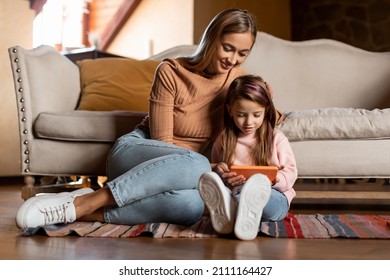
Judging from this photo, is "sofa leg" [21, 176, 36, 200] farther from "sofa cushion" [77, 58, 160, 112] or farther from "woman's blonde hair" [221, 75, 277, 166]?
"woman's blonde hair" [221, 75, 277, 166]

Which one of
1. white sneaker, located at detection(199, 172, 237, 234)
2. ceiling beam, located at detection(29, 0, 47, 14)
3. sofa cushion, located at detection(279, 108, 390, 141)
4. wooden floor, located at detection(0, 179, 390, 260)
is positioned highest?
ceiling beam, located at detection(29, 0, 47, 14)

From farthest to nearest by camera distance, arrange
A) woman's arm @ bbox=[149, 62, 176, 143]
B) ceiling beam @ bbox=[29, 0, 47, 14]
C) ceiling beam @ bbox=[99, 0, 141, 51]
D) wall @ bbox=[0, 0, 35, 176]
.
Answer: ceiling beam @ bbox=[99, 0, 141, 51] → ceiling beam @ bbox=[29, 0, 47, 14] → wall @ bbox=[0, 0, 35, 176] → woman's arm @ bbox=[149, 62, 176, 143]

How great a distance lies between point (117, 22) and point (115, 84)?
6.64ft

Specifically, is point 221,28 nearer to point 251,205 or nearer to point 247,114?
point 247,114

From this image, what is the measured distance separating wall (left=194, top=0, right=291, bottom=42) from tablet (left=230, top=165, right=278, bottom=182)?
105 inches

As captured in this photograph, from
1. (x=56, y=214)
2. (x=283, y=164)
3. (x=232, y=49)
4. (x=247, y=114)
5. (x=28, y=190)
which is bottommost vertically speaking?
(x=28, y=190)

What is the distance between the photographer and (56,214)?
1363 mm

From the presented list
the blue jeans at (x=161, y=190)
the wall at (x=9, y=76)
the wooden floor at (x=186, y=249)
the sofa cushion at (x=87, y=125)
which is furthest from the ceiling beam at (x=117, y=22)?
the wooden floor at (x=186, y=249)

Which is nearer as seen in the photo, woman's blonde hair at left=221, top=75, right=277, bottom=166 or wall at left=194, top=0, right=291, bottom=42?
woman's blonde hair at left=221, top=75, right=277, bottom=166

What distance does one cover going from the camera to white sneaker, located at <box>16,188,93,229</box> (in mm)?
1332

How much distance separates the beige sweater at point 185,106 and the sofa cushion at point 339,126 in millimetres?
353

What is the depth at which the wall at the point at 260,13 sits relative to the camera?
13.1 ft

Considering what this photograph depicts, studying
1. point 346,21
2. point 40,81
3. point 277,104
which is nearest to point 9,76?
point 40,81

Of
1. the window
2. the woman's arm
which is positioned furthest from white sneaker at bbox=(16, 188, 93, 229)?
the window
